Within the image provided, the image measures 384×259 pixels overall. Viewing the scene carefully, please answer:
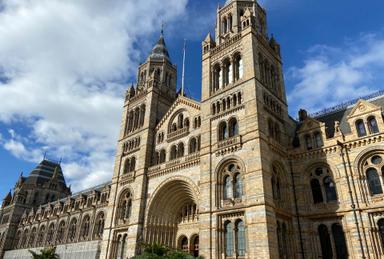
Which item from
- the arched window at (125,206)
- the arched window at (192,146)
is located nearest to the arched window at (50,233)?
the arched window at (125,206)

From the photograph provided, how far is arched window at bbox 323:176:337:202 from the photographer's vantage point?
86.4 feet

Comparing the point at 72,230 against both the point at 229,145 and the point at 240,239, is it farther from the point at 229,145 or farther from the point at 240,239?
the point at 240,239

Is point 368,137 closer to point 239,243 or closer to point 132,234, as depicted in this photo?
point 239,243

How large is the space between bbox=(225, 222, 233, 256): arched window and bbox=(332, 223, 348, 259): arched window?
8177 millimetres

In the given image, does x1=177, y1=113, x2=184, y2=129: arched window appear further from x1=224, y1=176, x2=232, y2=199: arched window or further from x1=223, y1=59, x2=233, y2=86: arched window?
x1=224, y1=176, x2=232, y2=199: arched window

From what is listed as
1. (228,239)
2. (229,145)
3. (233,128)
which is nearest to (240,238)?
(228,239)

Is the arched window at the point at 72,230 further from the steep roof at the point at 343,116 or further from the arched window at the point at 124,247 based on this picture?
the steep roof at the point at 343,116

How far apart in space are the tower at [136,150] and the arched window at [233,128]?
12.0 metres

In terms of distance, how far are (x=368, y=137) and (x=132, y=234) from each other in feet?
78.4

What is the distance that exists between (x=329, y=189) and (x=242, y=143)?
8377 millimetres

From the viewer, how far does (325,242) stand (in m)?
25.4

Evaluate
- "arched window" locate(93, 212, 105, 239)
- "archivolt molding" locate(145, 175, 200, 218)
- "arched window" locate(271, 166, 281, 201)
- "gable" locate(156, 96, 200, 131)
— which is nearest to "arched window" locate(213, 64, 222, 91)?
"gable" locate(156, 96, 200, 131)

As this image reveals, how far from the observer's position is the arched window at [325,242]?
81.7ft

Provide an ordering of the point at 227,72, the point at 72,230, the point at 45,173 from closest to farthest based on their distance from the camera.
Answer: the point at 227,72 < the point at 72,230 < the point at 45,173
